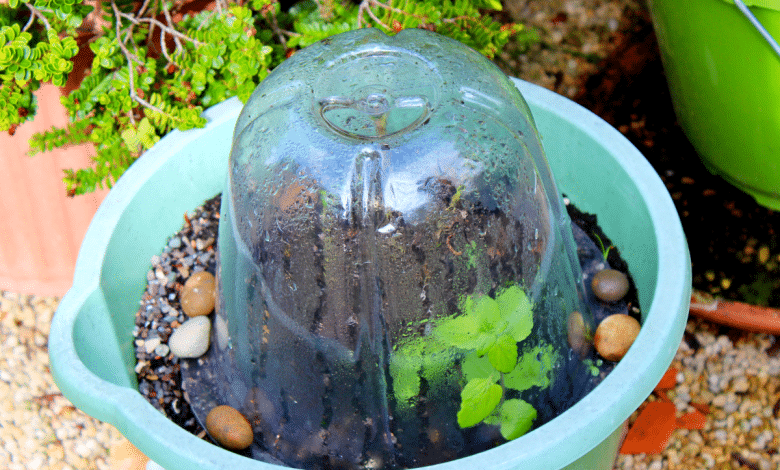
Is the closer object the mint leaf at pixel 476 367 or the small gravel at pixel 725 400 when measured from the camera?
the mint leaf at pixel 476 367

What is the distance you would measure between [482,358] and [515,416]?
12 centimetres

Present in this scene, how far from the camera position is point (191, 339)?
143 centimetres

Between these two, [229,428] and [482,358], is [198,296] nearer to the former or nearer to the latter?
[229,428]

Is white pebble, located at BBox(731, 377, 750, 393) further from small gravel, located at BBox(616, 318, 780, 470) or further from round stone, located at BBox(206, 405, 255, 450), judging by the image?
round stone, located at BBox(206, 405, 255, 450)

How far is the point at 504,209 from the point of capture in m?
1.17

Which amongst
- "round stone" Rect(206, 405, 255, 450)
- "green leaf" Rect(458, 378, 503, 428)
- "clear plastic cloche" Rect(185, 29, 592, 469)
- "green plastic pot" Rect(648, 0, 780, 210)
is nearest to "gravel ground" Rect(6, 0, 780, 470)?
"green plastic pot" Rect(648, 0, 780, 210)

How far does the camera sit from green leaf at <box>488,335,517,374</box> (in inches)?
44.7

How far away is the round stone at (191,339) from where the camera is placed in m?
1.43

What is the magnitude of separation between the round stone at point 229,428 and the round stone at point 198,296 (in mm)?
252

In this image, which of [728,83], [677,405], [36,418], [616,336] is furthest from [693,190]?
[36,418]

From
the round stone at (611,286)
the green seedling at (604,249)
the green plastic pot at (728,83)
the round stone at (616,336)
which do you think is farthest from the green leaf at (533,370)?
the green plastic pot at (728,83)

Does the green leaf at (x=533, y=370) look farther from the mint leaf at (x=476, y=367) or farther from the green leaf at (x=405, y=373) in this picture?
the green leaf at (x=405, y=373)

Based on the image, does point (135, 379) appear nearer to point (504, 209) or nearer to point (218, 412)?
point (218, 412)

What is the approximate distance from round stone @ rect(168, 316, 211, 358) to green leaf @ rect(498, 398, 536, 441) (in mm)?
647
